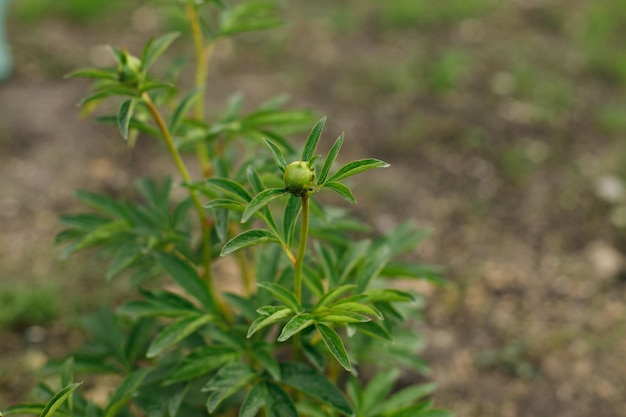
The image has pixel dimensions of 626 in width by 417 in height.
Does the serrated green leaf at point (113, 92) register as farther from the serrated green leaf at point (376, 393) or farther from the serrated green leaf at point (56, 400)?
the serrated green leaf at point (376, 393)

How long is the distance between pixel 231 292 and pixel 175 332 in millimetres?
219

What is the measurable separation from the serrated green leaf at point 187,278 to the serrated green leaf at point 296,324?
35 centimetres

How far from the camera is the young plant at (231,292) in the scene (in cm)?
128

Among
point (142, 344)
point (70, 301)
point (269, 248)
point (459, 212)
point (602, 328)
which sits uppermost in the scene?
point (269, 248)

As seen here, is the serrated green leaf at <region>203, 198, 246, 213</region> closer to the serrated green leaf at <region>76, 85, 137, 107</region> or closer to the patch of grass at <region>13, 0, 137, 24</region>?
the serrated green leaf at <region>76, 85, 137, 107</region>

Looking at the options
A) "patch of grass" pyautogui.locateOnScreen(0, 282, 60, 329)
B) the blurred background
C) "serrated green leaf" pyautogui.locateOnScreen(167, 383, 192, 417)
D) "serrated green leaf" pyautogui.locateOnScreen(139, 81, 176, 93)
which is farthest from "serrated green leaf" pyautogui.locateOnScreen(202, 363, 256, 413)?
"patch of grass" pyautogui.locateOnScreen(0, 282, 60, 329)

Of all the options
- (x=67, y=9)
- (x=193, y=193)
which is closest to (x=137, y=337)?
(x=193, y=193)

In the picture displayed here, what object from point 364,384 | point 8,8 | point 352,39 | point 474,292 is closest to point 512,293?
point 474,292

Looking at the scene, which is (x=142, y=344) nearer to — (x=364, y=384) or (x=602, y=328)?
(x=364, y=384)

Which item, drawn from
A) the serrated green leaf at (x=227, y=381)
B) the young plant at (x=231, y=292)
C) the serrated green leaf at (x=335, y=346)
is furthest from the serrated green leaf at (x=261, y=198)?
the serrated green leaf at (x=227, y=381)

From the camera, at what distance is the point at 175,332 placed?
4.68ft

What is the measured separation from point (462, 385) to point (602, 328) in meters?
0.56

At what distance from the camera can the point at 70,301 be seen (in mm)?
2443

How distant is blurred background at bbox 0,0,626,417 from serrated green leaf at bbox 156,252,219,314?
34.9 inches
